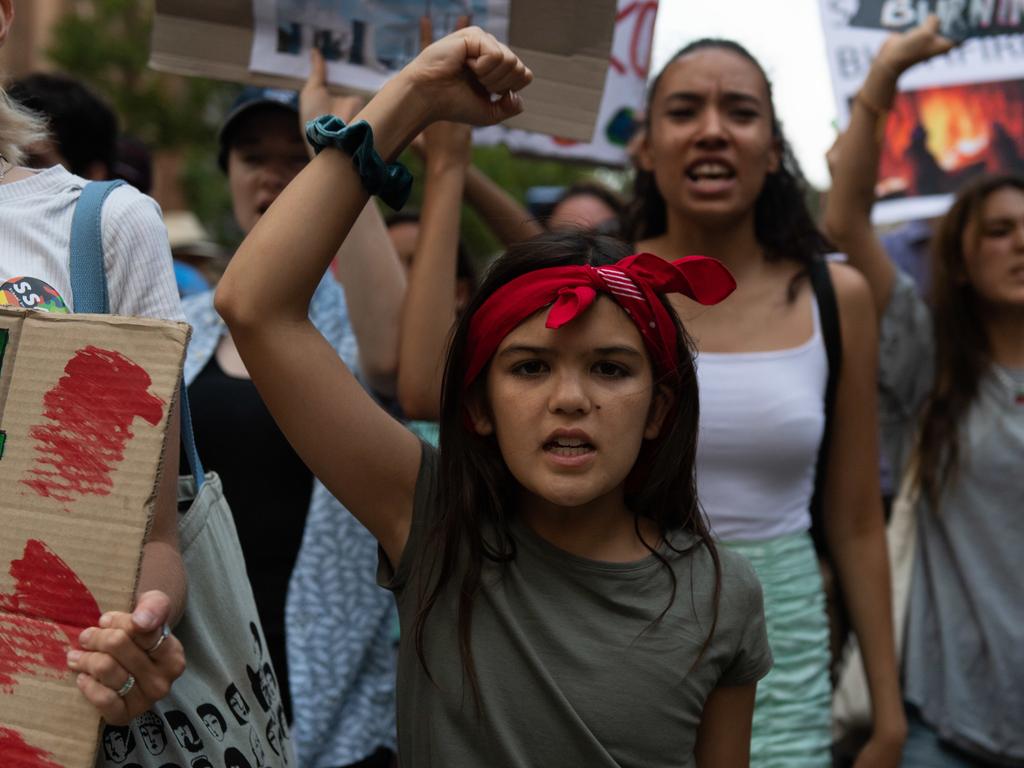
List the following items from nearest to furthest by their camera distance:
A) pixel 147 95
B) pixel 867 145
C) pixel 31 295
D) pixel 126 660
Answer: pixel 126 660 < pixel 31 295 < pixel 867 145 < pixel 147 95

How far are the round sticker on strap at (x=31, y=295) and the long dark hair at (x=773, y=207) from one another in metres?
1.76

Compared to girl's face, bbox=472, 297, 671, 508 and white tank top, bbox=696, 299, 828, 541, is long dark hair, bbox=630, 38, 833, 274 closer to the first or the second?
white tank top, bbox=696, 299, 828, 541

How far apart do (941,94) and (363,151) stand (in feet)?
8.46

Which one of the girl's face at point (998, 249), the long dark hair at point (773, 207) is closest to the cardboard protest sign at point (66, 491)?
the long dark hair at point (773, 207)

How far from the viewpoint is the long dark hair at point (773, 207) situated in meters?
3.08

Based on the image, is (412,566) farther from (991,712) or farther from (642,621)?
(991,712)

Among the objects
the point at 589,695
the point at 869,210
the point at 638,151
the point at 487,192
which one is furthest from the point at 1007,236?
the point at 589,695

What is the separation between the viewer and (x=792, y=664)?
110 inches

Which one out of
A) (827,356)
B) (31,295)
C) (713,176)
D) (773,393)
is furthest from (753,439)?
(31,295)

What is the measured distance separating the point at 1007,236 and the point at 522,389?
2174mm

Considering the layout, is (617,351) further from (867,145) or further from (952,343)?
(952,343)

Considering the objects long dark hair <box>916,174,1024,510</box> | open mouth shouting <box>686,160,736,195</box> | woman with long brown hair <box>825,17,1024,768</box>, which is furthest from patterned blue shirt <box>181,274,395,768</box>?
long dark hair <box>916,174,1024,510</box>

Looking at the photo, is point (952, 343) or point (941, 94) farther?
point (941, 94)

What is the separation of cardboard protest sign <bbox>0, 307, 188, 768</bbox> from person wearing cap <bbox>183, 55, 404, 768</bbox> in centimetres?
137
